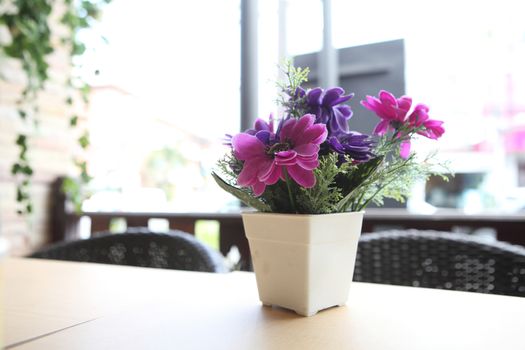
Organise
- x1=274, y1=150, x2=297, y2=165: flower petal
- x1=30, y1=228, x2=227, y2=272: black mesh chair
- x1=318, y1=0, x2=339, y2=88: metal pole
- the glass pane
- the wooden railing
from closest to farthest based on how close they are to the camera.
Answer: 1. x1=274, y1=150, x2=297, y2=165: flower petal
2. x1=30, y1=228, x2=227, y2=272: black mesh chair
3. the wooden railing
4. x1=318, y1=0, x2=339, y2=88: metal pole
5. the glass pane

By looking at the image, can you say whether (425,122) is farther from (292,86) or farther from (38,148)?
(38,148)

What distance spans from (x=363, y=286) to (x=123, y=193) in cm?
214

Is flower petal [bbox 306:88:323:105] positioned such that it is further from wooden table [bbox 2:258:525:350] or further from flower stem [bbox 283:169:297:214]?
wooden table [bbox 2:258:525:350]

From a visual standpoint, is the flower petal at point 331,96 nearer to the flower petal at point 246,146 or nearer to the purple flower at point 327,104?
the purple flower at point 327,104

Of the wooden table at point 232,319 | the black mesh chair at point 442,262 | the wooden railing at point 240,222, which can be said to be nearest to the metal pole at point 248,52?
the wooden railing at point 240,222

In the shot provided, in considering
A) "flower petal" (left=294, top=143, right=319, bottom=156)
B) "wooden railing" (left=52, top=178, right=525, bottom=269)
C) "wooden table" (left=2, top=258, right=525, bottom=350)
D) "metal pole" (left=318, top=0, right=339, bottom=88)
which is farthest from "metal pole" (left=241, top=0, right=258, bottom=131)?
"flower petal" (left=294, top=143, right=319, bottom=156)

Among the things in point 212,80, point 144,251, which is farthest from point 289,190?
point 212,80

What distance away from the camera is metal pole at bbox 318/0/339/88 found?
2023mm

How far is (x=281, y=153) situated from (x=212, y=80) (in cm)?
194

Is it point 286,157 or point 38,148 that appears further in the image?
point 38,148

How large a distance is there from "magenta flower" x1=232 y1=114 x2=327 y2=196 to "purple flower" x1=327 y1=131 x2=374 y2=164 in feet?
0.18

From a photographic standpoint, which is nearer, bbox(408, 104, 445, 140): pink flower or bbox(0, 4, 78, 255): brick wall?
bbox(408, 104, 445, 140): pink flower

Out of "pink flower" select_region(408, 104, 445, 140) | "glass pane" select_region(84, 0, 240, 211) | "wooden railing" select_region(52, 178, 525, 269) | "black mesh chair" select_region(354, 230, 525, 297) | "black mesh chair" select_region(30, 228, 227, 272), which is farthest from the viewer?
"glass pane" select_region(84, 0, 240, 211)

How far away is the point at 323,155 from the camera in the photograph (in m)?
0.61
